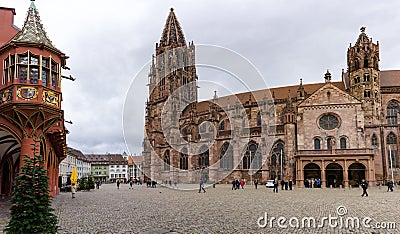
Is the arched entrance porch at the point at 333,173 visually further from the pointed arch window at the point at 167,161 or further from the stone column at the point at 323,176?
the pointed arch window at the point at 167,161

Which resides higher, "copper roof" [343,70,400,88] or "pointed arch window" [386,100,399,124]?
"copper roof" [343,70,400,88]

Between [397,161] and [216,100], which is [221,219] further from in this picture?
[216,100]

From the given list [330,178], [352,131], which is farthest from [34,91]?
[352,131]

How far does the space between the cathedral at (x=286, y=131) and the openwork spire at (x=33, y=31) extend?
35.2 m

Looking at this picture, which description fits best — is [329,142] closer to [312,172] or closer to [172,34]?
[312,172]

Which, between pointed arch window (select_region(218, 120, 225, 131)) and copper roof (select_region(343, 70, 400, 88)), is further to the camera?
pointed arch window (select_region(218, 120, 225, 131))

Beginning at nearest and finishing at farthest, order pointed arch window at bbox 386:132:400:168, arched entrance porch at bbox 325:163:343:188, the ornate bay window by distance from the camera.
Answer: the ornate bay window → arched entrance porch at bbox 325:163:343:188 → pointed arch window at bbox 386:132:400:168

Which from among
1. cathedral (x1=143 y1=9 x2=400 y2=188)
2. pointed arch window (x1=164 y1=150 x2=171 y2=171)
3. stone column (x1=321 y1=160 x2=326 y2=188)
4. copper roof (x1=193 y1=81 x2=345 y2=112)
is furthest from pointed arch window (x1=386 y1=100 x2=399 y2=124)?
pointed arch window (x1=164 y1=150 x2=171 y2=171)

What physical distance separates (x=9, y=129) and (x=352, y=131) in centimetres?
4320

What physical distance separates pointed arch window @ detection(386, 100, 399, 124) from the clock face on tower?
31.3ft

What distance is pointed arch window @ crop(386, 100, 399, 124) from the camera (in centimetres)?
5208

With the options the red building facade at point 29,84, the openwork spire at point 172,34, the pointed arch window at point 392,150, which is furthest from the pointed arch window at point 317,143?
the openwork spire at point 172,34

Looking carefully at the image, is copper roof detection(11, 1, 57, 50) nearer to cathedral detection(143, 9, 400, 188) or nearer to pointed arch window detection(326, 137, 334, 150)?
cathedral detection(143, 9, 400, 188)

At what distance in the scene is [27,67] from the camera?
16922 mm
